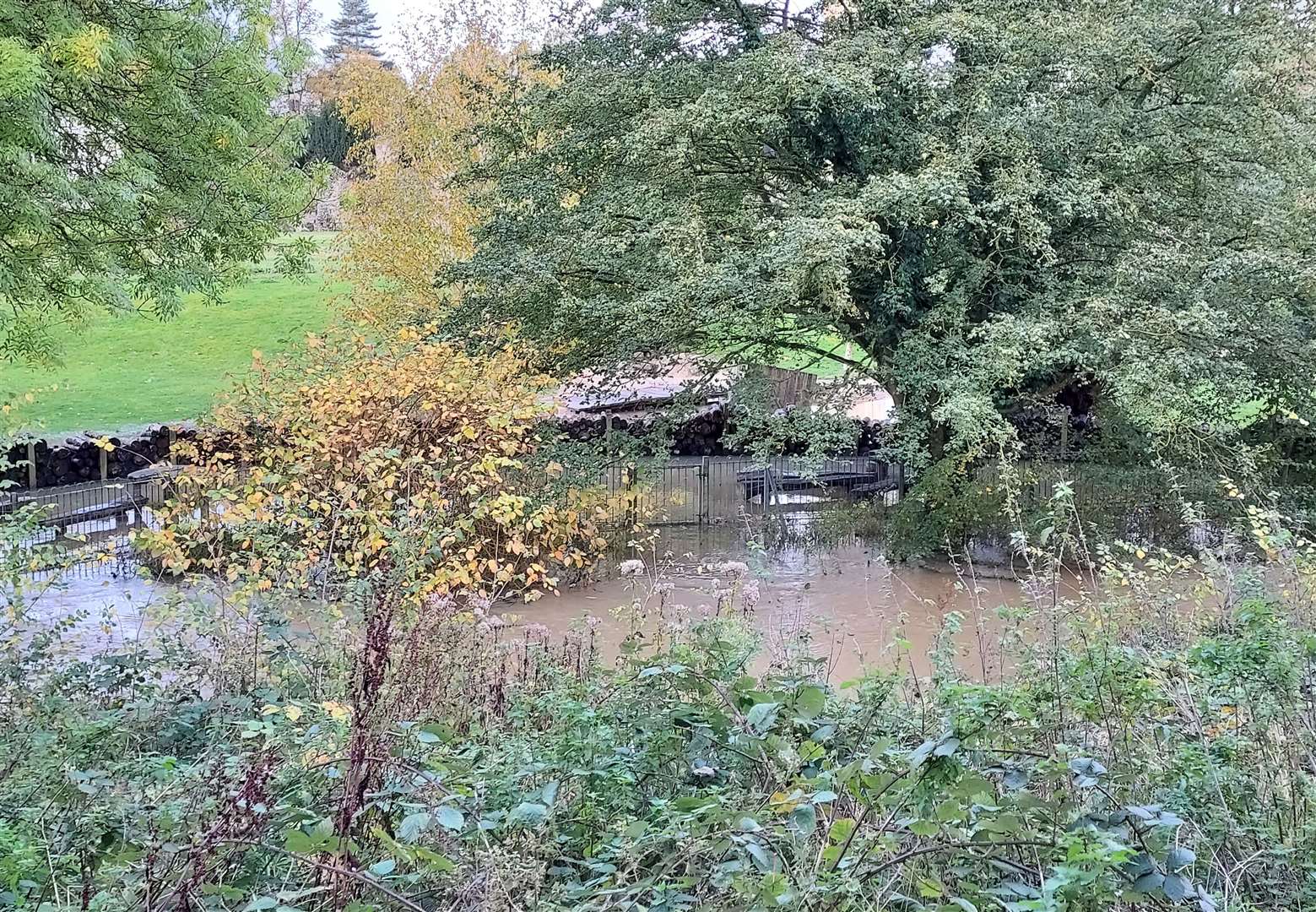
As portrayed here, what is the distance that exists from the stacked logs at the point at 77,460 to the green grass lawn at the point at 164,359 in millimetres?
3490

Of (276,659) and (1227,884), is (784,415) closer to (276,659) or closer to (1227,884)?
(276,659)

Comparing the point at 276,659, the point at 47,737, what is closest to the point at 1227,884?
the point at 276,659

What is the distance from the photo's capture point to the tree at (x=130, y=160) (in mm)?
7715

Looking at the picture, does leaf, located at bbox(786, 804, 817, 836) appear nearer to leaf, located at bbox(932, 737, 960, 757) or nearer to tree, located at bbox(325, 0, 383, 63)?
leaf, located at bbox(932, 737, 960, 757)

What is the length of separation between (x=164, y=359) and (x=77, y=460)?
15320 millimetres

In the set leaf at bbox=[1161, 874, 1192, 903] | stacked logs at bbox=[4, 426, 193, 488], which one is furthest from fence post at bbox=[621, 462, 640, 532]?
leaf at bbox=[1161, 874, 1192, 903]

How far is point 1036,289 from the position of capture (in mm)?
12656

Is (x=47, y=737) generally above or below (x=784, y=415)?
below

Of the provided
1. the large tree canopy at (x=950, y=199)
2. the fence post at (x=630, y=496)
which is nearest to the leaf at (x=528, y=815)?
the large tree canopy at (x=950, y=199)

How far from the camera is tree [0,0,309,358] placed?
7715 mm

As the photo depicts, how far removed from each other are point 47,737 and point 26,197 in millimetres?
5144

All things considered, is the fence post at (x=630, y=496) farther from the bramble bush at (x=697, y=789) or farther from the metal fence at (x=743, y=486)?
the bramble bush at (x=697, y=789)

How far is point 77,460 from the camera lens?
57.3 feet

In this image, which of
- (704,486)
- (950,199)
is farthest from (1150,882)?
(704,486)
